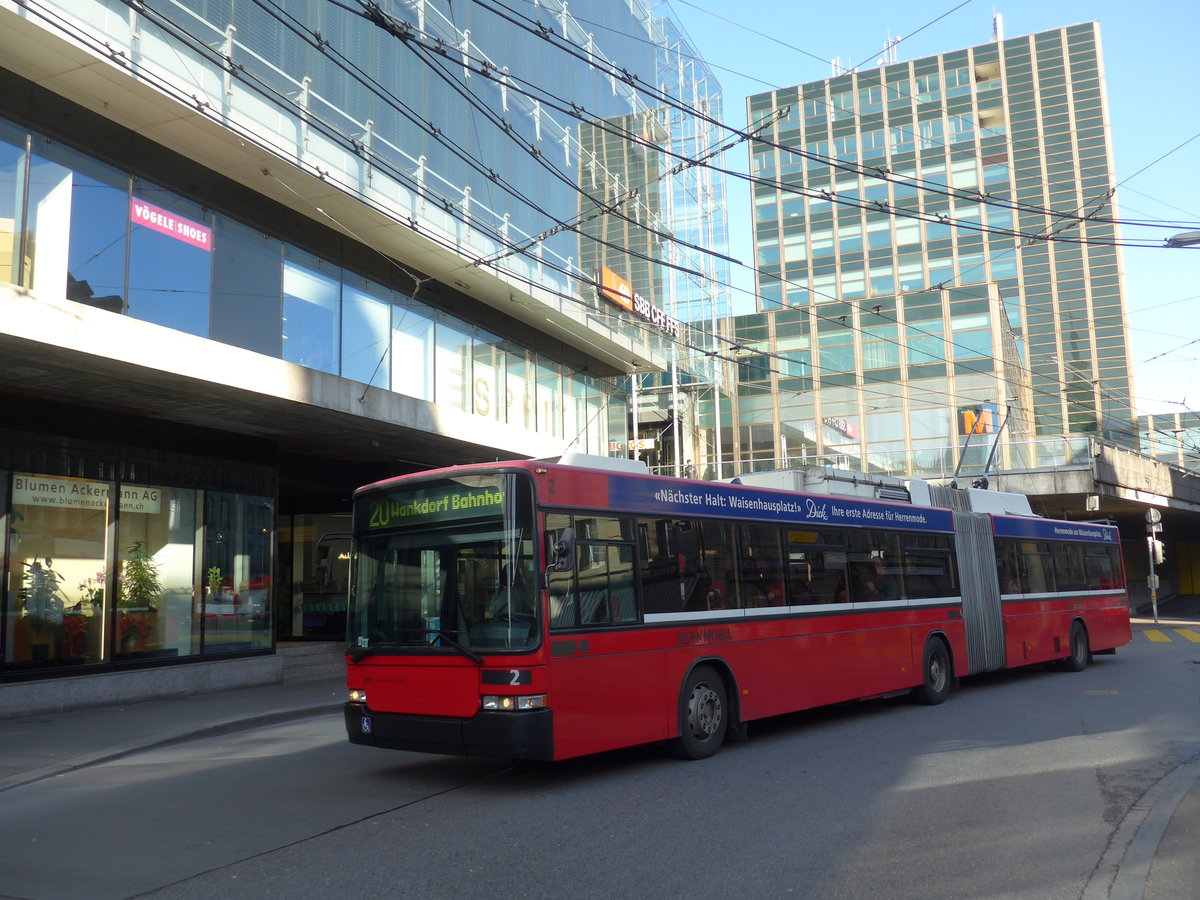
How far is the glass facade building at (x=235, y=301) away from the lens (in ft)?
41.7

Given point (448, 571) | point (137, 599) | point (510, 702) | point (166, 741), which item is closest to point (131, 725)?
point (166, 741)

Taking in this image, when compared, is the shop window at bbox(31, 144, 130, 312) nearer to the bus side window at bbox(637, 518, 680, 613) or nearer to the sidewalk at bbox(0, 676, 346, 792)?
the sidewalk at bbox(0, 676, 346, 792)

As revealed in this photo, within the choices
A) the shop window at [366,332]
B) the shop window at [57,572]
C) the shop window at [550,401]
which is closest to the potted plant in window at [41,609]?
the shop window at [57,572]

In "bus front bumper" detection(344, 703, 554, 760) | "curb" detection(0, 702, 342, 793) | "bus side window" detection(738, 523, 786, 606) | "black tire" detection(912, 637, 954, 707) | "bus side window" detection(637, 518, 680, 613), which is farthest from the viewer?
"black tire" detection(912, 637, 954, 707)

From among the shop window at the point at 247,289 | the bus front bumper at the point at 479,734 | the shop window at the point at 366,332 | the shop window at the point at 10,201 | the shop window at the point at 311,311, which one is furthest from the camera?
the shop window at the point at 366,332

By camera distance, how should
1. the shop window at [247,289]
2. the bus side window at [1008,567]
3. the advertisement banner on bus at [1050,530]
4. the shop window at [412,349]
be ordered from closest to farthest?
the shop window at [247,289], the bus side window at [1008,567], the advertisement banner on bus at [1050,530], the shop window at [412,349]

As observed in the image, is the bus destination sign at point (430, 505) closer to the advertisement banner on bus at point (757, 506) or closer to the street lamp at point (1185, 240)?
the advertisement banner on bus at point (757, 506)

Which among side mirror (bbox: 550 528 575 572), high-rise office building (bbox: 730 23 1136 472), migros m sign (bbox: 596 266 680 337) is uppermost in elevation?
high-rise office building (bbox: 730 23 1136 472)

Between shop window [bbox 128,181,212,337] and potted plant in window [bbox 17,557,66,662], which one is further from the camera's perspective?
shop window [bbox 128,181,212,337]

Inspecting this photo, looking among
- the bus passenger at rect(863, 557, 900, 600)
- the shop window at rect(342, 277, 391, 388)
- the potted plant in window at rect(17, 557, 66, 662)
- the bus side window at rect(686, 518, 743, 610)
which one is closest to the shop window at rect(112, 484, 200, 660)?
the potted plant in window at rect(17, 557, 66, 662)

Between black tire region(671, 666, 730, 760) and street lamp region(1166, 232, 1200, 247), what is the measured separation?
813cm

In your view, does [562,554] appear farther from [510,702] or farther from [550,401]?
[550,401]

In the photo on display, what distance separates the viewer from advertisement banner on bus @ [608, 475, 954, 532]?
938 centimetres

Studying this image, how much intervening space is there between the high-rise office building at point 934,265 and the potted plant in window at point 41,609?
11.9 m
